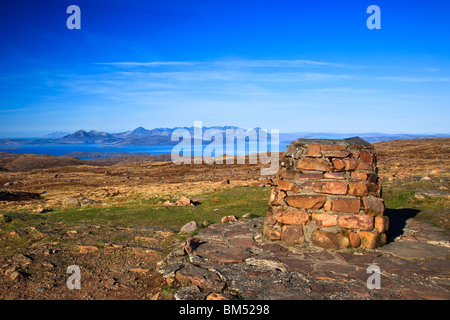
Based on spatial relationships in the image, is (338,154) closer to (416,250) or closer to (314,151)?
(314,151)

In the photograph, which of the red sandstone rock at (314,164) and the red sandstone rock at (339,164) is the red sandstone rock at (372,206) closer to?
the red sandstone rock at (339,164)

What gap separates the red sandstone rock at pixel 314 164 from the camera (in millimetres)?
6363

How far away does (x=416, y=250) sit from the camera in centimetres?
594

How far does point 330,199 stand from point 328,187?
238 mm

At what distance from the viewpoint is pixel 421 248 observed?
605 cm

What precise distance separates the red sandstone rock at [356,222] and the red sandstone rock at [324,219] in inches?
5.3

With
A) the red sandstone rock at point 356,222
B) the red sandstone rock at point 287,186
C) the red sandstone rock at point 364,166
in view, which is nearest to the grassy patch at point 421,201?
the red sandstone rock at point 356,222

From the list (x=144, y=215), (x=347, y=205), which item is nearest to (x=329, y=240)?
(x=347, y=205)

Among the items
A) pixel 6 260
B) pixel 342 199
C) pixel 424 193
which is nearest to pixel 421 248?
pixel 342 199

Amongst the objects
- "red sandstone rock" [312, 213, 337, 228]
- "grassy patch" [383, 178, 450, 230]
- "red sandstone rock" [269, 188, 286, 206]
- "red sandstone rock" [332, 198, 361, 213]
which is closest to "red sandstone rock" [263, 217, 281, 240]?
"red sandstone rock" [269, 188, 286, 206]

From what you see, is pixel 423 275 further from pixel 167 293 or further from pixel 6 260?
pixel 6 260

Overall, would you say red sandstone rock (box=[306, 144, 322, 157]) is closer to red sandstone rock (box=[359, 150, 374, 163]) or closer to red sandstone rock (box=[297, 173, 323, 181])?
red sandstone rock (box=[297, 173, 323, 181])

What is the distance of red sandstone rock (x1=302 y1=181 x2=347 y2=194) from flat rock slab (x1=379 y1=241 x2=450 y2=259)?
1.34 m

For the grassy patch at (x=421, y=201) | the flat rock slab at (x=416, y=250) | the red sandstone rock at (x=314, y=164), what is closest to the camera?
the flat rock slab at (x=416, y=250)
